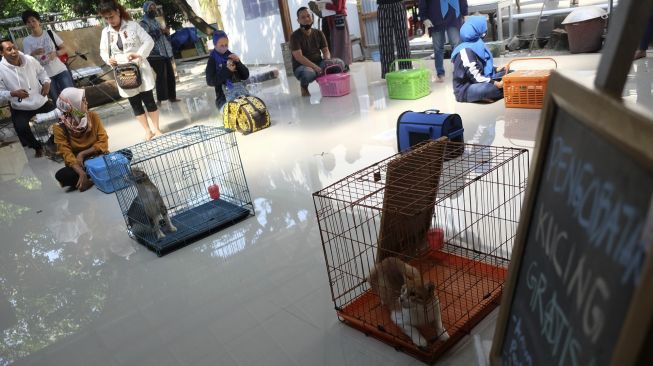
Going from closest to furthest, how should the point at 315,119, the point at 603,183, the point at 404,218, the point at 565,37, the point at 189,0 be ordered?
1. the point at 603,183
2. the point at 404,218
3. the point at 315,119
4. the point at 565,37
5. the point at 189,0

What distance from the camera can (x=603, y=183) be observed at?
69 cm

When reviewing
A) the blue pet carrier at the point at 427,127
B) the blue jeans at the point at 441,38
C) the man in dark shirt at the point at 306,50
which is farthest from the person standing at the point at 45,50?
the blue pet carrier at the point at 427,127

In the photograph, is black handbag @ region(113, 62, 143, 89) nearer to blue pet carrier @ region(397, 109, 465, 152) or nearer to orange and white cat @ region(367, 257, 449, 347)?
blue pet carrier @ region(397, 109, 465, 152)

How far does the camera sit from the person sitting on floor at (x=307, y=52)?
25.2 ft

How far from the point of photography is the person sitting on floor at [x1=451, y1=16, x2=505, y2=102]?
5.50 m

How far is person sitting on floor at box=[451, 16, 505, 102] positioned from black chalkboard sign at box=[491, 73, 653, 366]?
16.0 ft

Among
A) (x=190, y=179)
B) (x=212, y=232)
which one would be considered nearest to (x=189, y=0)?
(x=190, y=179)

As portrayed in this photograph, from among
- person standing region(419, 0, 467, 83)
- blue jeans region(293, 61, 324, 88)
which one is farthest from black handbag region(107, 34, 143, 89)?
person standing region(419, 0, 467, 83)

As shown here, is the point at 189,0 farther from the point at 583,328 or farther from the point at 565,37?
the point at 583,328

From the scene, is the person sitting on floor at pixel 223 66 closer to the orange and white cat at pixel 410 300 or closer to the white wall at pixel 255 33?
the white wall at pixel 255 33

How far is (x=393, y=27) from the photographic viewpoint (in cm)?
732

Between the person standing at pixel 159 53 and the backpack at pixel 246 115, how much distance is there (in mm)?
2598

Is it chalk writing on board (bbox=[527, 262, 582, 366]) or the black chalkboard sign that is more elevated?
the black chalkboard sign

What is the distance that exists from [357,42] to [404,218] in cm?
820
